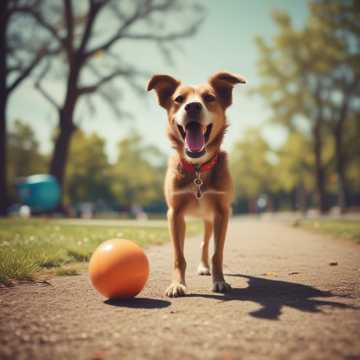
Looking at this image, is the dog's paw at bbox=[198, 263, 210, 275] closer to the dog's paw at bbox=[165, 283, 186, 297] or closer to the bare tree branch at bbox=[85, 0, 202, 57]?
the dog's paw at bbox=[165, 283, 186, 297]

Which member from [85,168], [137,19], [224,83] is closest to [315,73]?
[137,19]

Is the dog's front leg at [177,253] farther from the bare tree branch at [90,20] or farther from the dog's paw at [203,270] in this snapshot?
the bare tree branch at [90,20]

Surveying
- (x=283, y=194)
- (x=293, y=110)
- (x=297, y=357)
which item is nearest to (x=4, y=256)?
(x=297, y=357)

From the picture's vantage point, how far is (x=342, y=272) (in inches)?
200

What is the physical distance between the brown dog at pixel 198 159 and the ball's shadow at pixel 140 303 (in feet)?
1.52

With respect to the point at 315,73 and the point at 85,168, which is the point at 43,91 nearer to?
the point at 315,73

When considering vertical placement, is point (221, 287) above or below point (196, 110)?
below

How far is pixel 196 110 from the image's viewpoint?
13.5 ft

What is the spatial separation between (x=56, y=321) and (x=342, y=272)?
3.79 metres

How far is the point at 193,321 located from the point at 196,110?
2198 mm

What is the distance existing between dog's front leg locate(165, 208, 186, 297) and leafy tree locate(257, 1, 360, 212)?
896 inches

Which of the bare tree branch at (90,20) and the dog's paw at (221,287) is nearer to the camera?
the dog's paw at (221,287)

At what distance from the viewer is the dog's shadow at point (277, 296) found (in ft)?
10.6

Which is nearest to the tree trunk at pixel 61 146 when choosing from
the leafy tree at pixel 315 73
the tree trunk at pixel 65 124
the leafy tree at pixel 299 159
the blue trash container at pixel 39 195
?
the tree trunk at pixel 65 124
